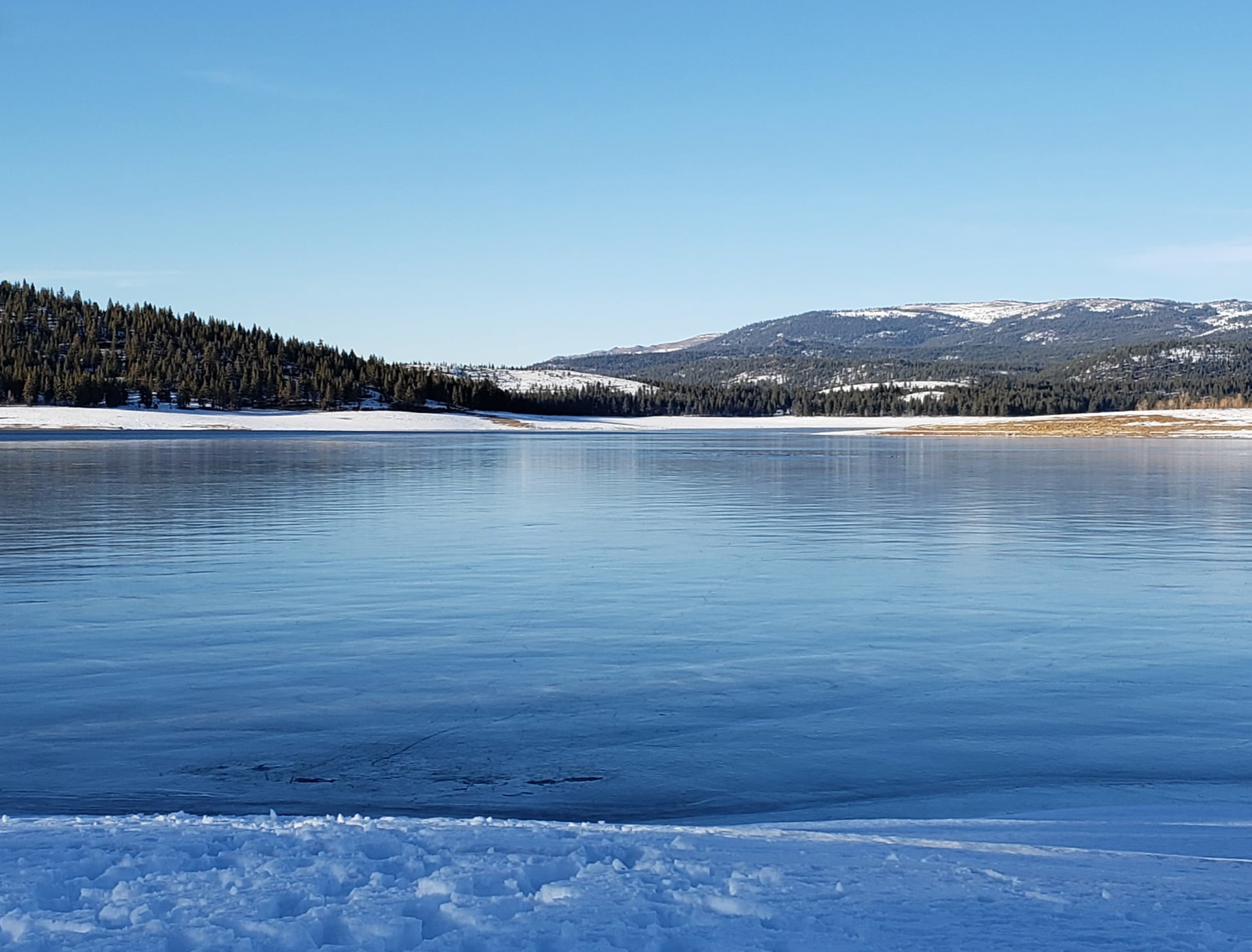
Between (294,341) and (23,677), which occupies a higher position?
(294,341)

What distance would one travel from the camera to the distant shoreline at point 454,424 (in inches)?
3654

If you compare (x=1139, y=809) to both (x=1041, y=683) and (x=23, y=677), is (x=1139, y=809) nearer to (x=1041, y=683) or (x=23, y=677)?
(x=1041, y=683)

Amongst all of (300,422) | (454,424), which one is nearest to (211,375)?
(300,422)

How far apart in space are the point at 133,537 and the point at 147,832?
45.4ft

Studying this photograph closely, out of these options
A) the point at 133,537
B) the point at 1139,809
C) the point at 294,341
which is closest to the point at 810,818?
the point at 1139,809

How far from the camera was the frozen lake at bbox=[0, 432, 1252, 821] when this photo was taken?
658cm

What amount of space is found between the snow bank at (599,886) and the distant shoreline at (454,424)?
3212 inches

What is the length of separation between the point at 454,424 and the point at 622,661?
11633 cm

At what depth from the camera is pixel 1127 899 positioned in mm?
4555

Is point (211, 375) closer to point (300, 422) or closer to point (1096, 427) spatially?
point (300, 422)

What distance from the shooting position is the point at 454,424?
124 metres

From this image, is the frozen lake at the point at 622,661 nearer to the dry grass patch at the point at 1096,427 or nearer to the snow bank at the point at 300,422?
the dry grass patch at the point at 1096,427

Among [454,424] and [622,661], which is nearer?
[622,661]

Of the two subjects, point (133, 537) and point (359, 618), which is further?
point (133, 537)
